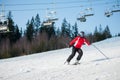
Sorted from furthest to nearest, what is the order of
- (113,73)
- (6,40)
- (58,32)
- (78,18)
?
(58,32) → (6,40) → (78,18) → (113,73)

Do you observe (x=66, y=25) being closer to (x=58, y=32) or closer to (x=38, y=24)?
(x=58, y=32)

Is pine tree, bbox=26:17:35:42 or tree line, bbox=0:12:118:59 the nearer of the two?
tree line, bbox=0:12:118:59

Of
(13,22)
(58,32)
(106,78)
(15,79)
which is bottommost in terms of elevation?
(58,32)

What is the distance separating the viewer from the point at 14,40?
304 ft

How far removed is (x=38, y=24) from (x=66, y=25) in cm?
2016

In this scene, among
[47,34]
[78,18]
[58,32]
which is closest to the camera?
[78,18]

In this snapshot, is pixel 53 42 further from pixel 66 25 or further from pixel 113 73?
pixel 113 73

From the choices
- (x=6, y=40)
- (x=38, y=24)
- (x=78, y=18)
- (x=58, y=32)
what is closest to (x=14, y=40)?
(x=6, y=40)

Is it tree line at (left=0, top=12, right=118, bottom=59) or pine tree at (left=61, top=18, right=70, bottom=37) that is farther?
pine tree at (left=61, top=18, right=70, bottom=37)

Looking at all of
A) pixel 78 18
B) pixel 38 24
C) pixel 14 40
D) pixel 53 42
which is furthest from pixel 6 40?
pixel 78 18

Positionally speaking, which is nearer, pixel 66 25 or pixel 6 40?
pixel 6 40

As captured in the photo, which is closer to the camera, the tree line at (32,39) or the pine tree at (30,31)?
the tree line at (32,39)

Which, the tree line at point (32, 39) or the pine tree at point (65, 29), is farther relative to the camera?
the pine tree at point (65, 29)

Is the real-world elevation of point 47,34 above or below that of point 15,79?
below
